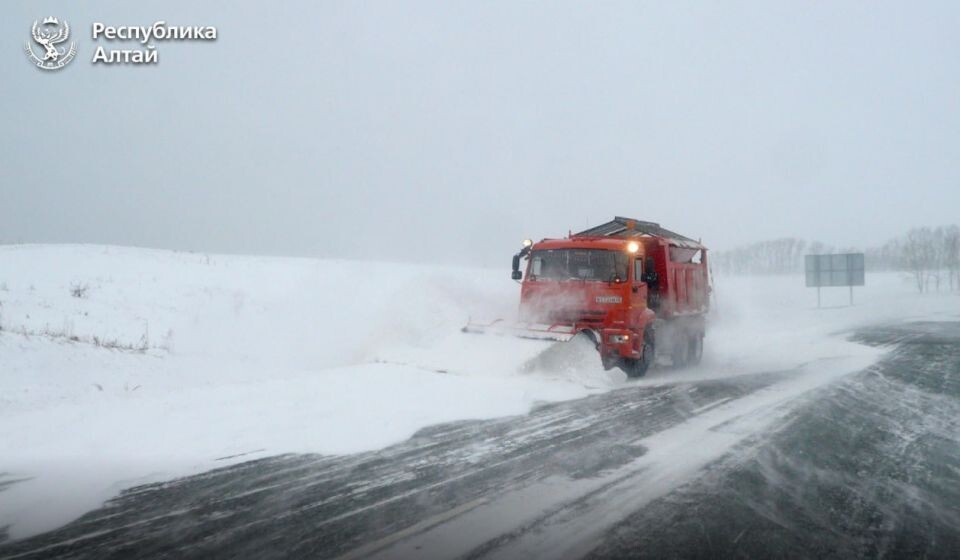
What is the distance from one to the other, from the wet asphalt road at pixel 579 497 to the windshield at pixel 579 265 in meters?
4.40

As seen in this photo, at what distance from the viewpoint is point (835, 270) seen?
43.8m

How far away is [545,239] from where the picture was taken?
1396 cm

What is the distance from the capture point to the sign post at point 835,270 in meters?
43.2

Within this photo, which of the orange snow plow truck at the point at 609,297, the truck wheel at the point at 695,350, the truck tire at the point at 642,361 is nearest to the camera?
the orange snow plow truck at the point at 609,297

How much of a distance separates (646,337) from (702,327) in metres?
4.85

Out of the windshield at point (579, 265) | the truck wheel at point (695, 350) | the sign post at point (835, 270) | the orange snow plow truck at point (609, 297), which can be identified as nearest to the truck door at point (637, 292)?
the orange snow plow truck at point (609, 297)

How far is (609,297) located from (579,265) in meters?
1.03

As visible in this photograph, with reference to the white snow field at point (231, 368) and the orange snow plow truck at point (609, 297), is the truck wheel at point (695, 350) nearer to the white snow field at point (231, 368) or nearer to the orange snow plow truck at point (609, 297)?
the white snow field at point (231, 368)

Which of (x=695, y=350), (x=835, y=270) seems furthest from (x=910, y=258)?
(x=695, y=350)

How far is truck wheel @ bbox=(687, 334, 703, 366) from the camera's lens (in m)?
16.2

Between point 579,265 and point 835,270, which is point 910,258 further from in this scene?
point 579,265

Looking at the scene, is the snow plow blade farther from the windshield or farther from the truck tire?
the truck tire

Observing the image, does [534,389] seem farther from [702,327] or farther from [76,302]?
[76,302]

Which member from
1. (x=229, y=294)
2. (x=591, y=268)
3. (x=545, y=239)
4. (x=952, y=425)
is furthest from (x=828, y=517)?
(x=229, y=294)
